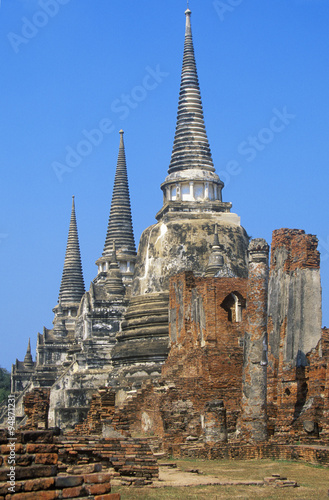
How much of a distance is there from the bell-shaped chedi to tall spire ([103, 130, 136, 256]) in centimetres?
1226

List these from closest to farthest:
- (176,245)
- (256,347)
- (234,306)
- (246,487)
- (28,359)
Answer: (246,487) < (256,347) < (234,306) < (176,245) < (28,359)

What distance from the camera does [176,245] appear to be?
32219mm

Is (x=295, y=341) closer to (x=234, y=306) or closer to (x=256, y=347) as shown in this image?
(x=256, y=347)

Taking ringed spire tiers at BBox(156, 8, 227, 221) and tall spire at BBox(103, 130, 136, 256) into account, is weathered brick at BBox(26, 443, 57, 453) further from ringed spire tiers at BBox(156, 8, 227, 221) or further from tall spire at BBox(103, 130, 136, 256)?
tall spire at BBox(103, 130, 136, 256)

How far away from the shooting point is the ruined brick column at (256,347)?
20156 millimetres

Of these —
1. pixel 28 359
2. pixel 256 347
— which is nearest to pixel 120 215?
pixel 28 359

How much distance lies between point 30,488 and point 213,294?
1756cm

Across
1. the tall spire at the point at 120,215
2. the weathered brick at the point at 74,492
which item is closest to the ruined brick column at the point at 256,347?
the weathered brick at the point at 74,492

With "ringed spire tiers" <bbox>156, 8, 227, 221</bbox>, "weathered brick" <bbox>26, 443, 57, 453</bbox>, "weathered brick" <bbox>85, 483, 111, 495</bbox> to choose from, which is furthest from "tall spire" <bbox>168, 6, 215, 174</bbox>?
"weathered brick" <bbox>85, 483, 111, 495</bbox>

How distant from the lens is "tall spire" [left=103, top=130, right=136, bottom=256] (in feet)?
156

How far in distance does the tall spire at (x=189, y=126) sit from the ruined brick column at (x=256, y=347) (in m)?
14.5

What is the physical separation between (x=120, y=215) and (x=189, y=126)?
1289cm

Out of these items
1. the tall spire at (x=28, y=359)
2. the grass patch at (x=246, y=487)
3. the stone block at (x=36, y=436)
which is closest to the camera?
the stone block at (x=36, y=436)

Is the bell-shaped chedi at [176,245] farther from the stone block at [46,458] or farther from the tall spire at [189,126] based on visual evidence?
the stone block at [46,458]
